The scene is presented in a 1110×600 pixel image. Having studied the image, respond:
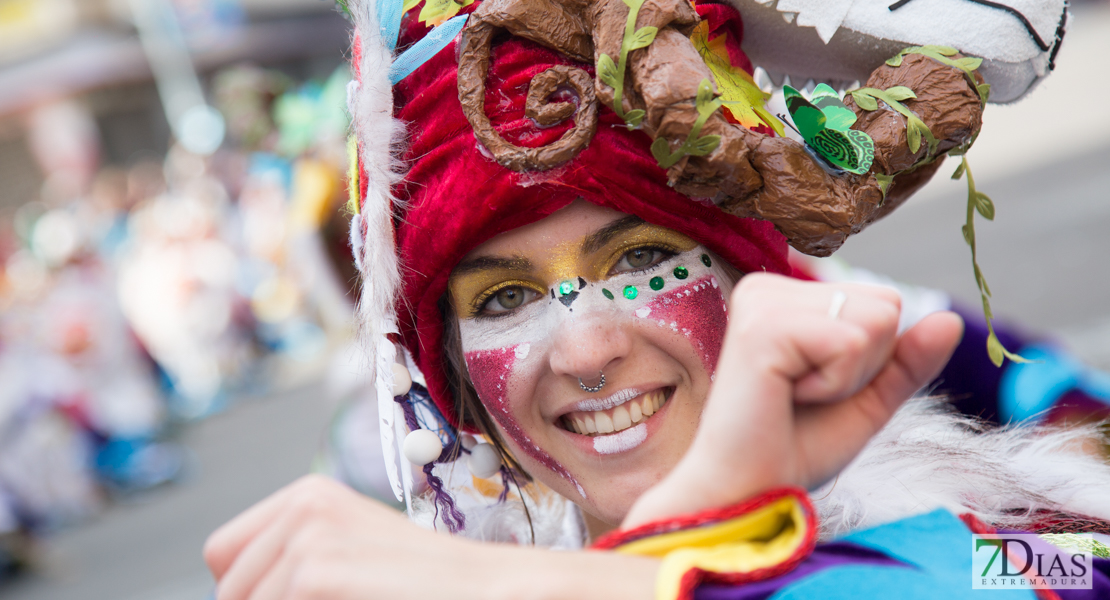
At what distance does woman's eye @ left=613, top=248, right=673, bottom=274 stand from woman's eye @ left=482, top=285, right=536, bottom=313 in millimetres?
160

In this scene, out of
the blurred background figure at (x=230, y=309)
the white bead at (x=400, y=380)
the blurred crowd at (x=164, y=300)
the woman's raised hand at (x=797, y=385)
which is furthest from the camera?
the blurred crowd at (x=164, y=300)

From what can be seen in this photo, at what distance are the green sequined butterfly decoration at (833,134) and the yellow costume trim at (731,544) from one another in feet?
1.70

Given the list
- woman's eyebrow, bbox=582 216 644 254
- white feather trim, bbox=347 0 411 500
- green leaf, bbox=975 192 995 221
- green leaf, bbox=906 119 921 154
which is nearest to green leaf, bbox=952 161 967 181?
green leaf, bbox=975 192 995 221

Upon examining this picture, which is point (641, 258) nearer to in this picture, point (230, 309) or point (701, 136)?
point (701, 136)

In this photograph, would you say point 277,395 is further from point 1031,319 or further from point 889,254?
point 1031,319

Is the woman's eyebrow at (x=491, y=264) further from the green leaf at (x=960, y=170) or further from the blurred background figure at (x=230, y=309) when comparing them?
the green leaf at (x=960, y=170)

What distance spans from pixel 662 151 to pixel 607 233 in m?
0.27

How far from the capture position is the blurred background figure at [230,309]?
448 centimetres

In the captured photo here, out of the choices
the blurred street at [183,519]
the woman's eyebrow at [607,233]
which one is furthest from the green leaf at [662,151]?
the blurred street at [183,519]

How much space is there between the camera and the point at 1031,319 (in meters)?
5.92

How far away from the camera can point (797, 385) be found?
845mm

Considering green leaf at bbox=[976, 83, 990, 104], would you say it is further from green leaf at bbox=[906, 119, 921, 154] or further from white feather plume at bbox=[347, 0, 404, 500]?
white feather plume at bbox=[347, 0, 404, 500]

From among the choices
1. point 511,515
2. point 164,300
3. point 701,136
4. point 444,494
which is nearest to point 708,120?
point 701,136

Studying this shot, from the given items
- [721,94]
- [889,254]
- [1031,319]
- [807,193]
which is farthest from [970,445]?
[889,254]
